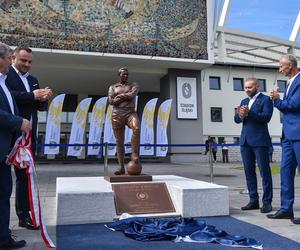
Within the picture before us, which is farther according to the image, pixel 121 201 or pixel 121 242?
pixel 121 201

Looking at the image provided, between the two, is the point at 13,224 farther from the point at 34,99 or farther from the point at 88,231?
the point at 34,99

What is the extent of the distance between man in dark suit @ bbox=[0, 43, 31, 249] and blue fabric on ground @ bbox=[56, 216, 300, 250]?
55cm

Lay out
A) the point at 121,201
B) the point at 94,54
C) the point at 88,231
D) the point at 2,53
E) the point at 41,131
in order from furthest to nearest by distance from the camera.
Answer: the point at 41,131
the point at 94,54
the point at 121,201
the point at 88,231
the point at 2,53

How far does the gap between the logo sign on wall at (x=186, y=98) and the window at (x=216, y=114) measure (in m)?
5.76

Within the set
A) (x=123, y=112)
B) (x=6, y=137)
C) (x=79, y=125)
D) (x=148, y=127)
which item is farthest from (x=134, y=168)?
(x=148, y=127)

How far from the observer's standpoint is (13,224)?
4820 mm

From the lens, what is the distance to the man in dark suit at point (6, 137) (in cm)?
332

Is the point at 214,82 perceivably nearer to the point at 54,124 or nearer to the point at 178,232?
the point at 54,124

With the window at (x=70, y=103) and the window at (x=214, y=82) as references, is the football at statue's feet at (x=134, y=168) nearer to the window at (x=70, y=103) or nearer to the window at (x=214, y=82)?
the window at (x=214, y=82)

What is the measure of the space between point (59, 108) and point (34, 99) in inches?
536

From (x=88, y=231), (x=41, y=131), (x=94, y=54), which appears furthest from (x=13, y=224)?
(x=41, y=131)

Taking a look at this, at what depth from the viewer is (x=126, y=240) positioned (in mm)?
3846

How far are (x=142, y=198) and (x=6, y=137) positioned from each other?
2.50 meters

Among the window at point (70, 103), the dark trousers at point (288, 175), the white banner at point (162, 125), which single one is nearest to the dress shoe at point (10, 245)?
the dark trousers at point (288, 175)
